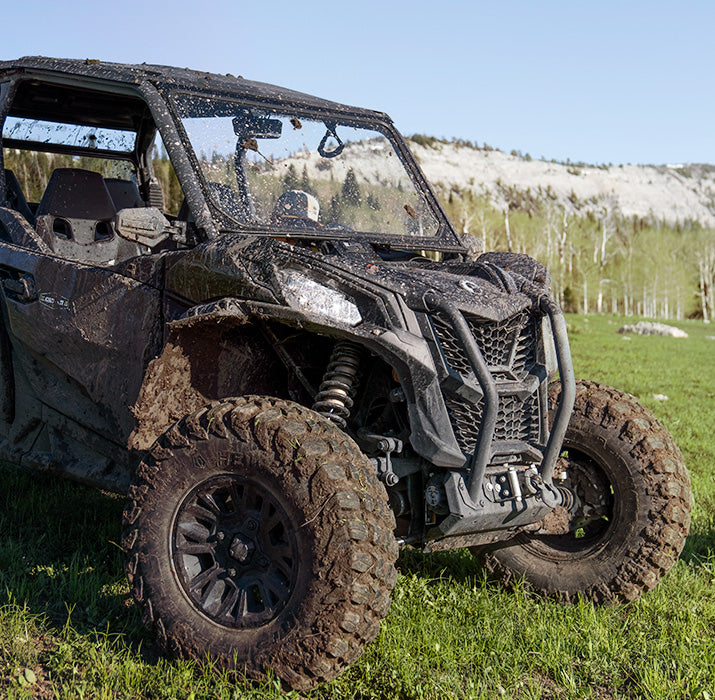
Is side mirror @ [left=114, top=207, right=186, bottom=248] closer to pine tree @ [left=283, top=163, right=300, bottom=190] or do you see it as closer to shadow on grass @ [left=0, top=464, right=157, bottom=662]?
pine tree @ [left=283, top=163, right=300, bottom=190]

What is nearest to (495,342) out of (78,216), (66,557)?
(66,557)

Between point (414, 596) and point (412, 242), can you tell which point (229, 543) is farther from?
point (412, 242)

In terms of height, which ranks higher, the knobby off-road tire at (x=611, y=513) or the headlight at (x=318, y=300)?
the headlight at (x=318, y=300)

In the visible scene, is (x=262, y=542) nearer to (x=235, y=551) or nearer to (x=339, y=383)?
(x=235, y=551)

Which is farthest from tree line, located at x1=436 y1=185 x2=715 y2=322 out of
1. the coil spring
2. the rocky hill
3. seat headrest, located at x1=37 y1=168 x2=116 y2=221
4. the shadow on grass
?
the coil spring

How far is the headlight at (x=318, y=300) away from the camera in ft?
11.6

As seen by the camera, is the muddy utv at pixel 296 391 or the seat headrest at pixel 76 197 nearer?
the muddy utv at pixel 296 391

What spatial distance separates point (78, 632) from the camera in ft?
12.9

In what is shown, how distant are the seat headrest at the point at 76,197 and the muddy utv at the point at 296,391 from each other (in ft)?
0.05

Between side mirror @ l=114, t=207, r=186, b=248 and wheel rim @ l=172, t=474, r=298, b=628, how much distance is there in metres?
1.14

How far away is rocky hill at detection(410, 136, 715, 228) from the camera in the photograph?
133 m

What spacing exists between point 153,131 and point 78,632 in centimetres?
404

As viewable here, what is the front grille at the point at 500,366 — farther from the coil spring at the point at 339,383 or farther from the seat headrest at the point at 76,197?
the seat headrest at the point at 76,197

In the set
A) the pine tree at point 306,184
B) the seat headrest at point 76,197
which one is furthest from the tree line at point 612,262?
the pine tree at point 306,184
